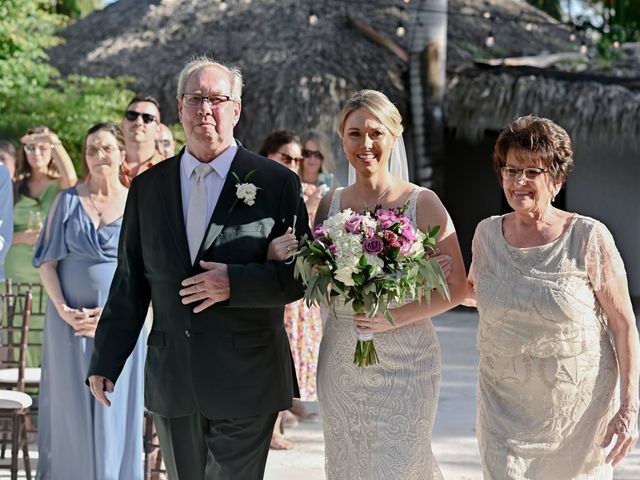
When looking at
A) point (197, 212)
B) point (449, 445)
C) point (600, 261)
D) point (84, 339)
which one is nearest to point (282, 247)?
point (197, 212)

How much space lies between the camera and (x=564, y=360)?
15.7 feet

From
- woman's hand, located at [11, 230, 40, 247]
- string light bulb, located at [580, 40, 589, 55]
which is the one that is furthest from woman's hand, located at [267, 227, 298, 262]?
string light bulb, located at [580, 40, 589, 55]

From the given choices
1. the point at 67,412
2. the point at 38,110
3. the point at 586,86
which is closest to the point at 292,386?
the point at 67,412

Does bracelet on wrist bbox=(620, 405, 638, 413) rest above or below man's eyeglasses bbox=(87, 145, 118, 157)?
below

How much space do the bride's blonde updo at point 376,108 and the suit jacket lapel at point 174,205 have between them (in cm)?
81

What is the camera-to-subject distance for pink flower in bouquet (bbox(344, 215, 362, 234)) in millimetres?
4801

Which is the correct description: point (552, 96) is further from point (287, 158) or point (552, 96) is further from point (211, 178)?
point (211, 178)

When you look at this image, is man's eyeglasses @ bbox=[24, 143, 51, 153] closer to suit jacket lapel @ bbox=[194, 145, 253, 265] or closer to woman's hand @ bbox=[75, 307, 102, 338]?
woman's hand @ bbox=[75, 307, 102, 338]

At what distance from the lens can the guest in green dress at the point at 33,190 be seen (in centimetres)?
905

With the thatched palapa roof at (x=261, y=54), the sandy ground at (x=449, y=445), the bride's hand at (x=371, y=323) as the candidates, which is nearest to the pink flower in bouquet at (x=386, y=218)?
the bride's hand at (x=371, y=323)

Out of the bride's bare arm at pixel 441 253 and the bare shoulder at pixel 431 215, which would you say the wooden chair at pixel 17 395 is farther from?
the bare shoulder at pixel 431 215

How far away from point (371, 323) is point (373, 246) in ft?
1.51

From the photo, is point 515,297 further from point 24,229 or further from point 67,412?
point 24,229

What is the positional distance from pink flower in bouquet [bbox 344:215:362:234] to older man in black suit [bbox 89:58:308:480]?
0.85ft
